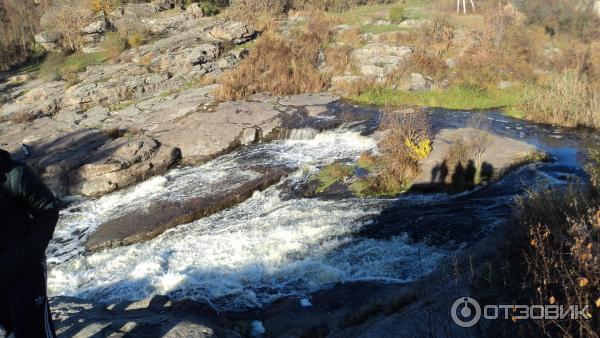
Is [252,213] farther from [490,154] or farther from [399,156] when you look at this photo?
[490,154]

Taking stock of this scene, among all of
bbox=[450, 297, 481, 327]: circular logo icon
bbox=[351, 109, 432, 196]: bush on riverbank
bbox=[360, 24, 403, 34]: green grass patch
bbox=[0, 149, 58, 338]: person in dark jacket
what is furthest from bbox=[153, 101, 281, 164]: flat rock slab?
bbox=[0, 149, 58, 338]: person in dark jacket

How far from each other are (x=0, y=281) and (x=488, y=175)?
7201 millimetres

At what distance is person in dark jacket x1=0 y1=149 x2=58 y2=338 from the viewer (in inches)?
89.3

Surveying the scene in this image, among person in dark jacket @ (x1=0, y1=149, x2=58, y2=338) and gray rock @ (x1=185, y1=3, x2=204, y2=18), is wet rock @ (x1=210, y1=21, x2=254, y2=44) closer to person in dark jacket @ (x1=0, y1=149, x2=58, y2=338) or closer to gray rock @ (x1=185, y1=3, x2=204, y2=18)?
gray rock @ (x1=185, y1=3, x2=204, y2=18)

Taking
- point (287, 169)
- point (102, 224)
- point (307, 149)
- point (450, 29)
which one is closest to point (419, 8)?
point (450, 29)

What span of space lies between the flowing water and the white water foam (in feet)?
0.05

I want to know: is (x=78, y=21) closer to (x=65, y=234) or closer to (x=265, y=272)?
(x=65, y=234)

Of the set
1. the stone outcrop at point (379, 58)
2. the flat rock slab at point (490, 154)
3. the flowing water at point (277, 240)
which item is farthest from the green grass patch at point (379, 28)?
the flowing water at point (277, 240)

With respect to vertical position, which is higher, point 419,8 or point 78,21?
point 78,21

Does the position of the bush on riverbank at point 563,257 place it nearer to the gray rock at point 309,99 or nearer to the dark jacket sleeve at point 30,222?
the dark jacket sleeve at point 30,222

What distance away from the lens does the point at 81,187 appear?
9.25 m

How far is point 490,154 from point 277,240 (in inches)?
172

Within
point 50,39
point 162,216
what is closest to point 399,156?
point 162,216

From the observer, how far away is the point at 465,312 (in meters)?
3.43
